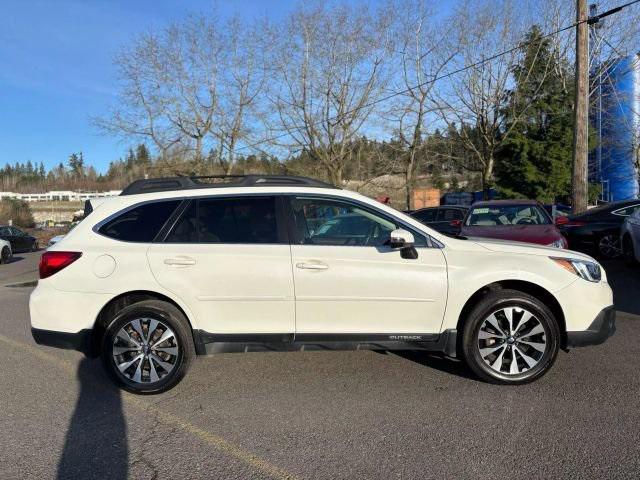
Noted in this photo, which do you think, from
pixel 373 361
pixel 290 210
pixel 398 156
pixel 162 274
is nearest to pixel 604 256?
pixel 373 361

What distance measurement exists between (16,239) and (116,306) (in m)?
24.2

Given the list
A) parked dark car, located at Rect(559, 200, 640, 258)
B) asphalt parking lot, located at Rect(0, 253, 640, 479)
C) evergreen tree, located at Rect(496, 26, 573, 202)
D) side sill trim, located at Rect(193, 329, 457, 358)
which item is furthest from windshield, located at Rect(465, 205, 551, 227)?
evergreen tree, located at Rect(496, 26, 573, 202)

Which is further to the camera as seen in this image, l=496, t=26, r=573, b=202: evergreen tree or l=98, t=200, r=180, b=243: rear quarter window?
l=496, t=26, r=573, b=202: evergreen tree

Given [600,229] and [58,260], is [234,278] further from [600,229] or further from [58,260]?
[600,229]

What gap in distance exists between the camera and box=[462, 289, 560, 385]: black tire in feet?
14.4

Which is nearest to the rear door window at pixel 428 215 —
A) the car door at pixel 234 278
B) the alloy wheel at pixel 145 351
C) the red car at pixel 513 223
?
the red car at pixel 513 223

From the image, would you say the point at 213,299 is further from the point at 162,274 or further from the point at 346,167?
the point at 346,167

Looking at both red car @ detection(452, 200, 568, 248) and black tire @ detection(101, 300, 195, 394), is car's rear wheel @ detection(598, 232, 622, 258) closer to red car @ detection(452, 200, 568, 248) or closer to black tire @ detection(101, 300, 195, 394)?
red car @ detection(452, 200, 568, 248)

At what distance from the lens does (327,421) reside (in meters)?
3.86

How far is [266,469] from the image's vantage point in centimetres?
321

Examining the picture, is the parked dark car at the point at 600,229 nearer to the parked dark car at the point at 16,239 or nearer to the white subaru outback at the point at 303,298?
the white subaru outback at the point at 303,298

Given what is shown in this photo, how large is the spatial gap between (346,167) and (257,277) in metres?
25.2

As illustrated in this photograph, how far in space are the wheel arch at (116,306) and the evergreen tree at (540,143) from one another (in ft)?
84.7

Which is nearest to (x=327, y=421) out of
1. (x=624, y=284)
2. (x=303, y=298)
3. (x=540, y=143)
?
(x=303, y=298)
